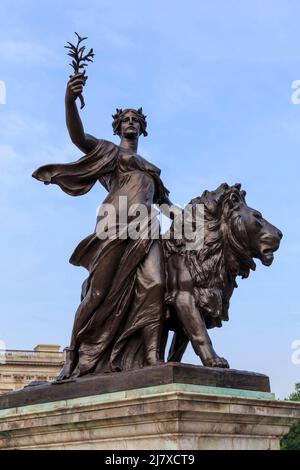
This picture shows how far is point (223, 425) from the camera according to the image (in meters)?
7.28

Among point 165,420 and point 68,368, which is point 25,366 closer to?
point 68,368

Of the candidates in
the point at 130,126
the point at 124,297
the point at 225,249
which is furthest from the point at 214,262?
the point at 130,126

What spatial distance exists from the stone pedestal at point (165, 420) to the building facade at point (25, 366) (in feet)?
140

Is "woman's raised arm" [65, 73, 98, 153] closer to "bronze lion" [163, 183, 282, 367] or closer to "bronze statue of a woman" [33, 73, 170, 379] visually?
"bronze statue of a woman" [33, 73, 170, 379]

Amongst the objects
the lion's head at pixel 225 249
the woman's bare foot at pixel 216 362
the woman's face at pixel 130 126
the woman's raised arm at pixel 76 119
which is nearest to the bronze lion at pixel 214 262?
the lion's head at pixel 225 249

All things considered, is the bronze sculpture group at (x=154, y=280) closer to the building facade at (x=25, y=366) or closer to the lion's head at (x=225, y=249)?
the lion's head at (x=225, y=249)

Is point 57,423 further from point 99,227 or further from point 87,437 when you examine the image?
point 99,227

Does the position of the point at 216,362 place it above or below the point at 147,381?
above

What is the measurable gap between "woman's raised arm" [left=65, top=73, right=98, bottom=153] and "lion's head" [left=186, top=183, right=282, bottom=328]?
68.1 inches

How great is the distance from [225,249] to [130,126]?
7.02ft

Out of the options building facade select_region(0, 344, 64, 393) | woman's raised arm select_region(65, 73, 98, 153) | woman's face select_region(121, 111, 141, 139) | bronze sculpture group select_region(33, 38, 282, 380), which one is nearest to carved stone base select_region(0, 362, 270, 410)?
bronze sculpture group select_region(33, 38, 282, 380)

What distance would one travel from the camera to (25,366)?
52469 millimetres
